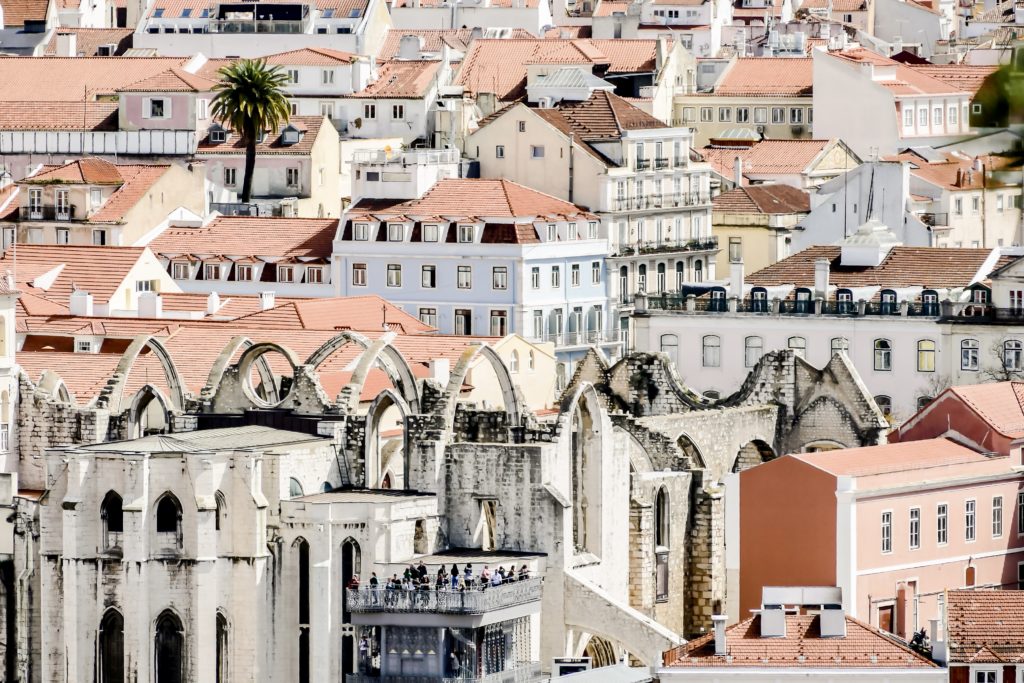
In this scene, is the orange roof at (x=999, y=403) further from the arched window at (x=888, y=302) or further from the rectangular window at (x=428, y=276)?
the rectangular window at (x=428, y=276)

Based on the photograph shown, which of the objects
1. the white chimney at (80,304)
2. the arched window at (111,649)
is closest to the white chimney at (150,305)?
the white chimney at (80,304)

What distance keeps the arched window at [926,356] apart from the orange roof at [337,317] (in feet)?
52.1

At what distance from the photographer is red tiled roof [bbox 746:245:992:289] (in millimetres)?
106875

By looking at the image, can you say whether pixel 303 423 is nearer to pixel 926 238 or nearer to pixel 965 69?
pixel 926 238

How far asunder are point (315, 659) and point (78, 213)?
6837 centimetres

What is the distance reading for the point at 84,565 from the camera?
74188 millimetres

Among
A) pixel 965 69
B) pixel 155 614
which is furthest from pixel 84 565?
pixel 965 69

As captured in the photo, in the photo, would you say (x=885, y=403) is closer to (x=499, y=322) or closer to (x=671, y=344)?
(x=671, y=344)

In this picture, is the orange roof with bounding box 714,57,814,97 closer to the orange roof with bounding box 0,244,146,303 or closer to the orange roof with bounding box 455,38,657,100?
the orange roof with bounding box 455,38,657,100

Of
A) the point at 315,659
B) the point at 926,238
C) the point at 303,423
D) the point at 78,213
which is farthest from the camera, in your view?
the point at 78,213

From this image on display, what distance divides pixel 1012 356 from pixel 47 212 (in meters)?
51.0

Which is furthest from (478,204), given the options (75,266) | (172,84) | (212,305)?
(172,84)

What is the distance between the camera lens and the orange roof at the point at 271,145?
15488cm

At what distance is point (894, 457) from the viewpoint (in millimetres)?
84375
